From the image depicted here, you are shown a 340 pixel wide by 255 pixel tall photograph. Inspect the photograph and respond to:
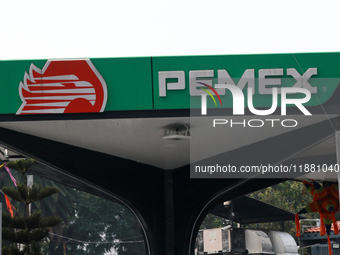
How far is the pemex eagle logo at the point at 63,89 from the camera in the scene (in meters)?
7.81

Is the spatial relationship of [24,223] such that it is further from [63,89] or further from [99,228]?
[99,228]

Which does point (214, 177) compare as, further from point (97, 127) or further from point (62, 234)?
point (62, 234)

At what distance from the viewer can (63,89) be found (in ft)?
25.7

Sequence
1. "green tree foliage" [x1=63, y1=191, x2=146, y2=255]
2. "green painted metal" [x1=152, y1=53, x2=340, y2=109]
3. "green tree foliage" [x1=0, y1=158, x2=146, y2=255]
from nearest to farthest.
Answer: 1. "green painted metal" [x1=152, y1=53, x2=340, y2=109]
2. "green tree foliage" [x1=0, y1=158, x2=146, y2=255]
3. "green tree foliage" [x1=63, y1=191, x2=146, y2=255]

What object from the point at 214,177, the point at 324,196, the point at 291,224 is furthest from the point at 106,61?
the point at 291,224

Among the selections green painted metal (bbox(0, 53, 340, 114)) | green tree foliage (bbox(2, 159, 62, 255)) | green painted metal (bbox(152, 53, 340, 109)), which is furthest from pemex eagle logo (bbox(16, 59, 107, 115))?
green tree foliage (bbox(2, 159, 62, 255))

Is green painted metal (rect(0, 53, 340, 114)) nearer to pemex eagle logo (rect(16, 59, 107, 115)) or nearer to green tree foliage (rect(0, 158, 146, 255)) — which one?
pemex eagle logo (rect(16, 59, 107, 115))

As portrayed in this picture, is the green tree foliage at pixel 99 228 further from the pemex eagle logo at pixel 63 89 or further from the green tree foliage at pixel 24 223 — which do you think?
the pemex eagle logo at pixel 63 89

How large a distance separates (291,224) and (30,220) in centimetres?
2508

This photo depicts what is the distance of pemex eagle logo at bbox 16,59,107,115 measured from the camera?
7.81m

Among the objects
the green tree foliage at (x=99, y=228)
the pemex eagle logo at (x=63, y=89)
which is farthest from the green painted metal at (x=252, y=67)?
the green tree foliage at (x=99, y=228)

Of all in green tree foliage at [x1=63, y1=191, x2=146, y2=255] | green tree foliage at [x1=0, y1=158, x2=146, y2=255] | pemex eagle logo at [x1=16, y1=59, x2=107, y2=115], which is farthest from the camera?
green tree foliage at [x1=63, y1=191, x2=146, y2=255]

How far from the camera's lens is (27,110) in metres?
7.85

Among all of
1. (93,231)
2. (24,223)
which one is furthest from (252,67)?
(93,231)
